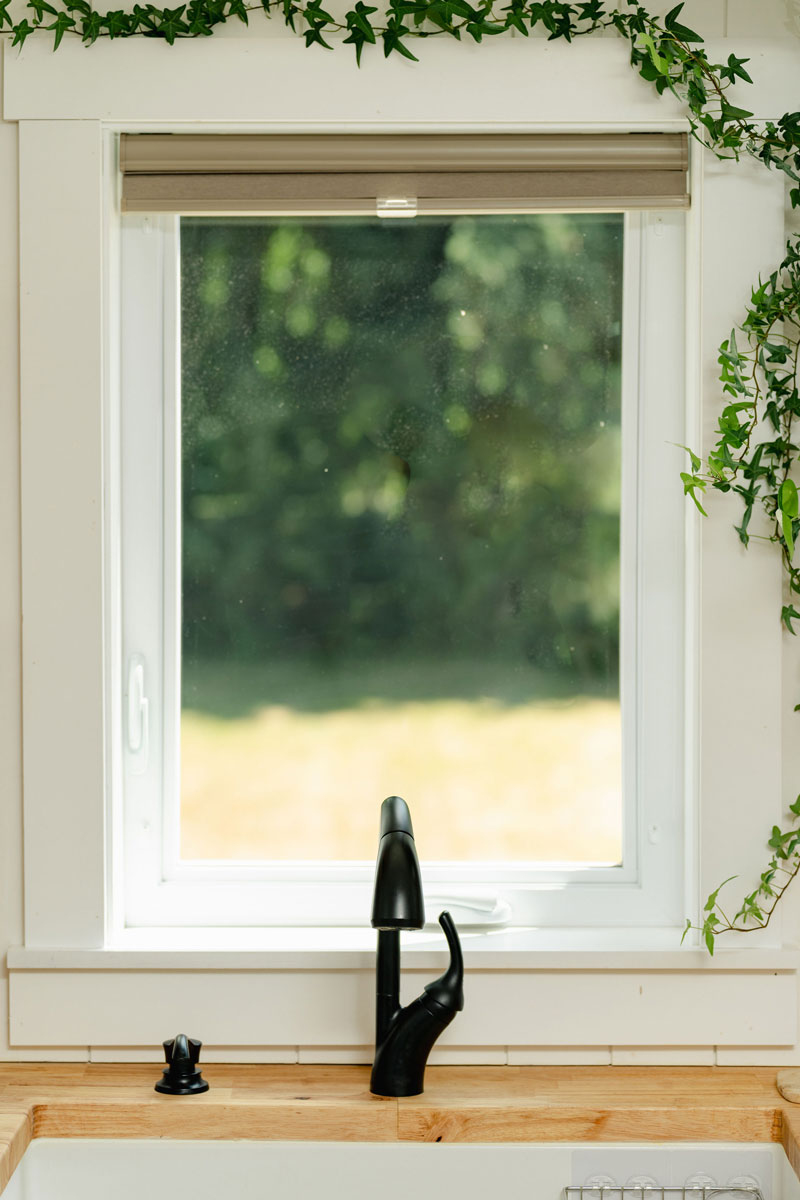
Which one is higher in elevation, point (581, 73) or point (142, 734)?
point (581, 73)

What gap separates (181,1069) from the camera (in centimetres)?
145

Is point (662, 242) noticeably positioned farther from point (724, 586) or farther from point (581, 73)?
point (724, 586)

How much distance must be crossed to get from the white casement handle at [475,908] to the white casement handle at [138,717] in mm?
487

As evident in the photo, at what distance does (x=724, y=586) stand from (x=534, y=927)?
23.3 inches

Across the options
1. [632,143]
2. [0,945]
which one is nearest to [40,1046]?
[0,945]

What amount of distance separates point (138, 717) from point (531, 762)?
609 mm

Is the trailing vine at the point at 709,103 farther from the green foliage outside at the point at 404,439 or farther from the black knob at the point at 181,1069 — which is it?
the black knob at the point at 181,1069

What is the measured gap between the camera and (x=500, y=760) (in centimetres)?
169

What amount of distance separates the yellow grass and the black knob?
1.15 feet

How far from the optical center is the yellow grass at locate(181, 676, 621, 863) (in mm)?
1688

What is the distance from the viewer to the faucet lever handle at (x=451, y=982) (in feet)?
4.56

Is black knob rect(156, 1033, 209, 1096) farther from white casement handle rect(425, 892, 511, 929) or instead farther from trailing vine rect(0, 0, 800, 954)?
trailing vine rect(0, 0, 800, 954)

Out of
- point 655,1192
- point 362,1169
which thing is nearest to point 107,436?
point 362,1169

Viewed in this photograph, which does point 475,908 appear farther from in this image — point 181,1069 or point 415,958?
point 181,1069
